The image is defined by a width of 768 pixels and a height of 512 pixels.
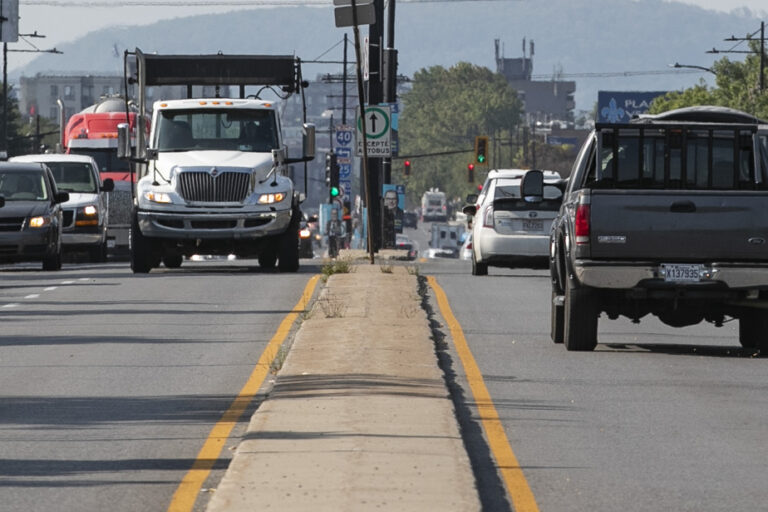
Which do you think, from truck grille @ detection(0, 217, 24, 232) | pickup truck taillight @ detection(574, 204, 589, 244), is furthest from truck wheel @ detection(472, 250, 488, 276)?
pickup truck taillight @ detection(574, 204, 589, 244)

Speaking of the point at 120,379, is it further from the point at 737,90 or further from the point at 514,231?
the point at 737,90

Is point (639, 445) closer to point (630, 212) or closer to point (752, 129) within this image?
point (630, 212)

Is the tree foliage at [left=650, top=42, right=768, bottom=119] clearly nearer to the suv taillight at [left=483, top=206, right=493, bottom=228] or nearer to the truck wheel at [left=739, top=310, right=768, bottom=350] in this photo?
the suv taillight at [left=483, top=206, right=493, bottom=228]

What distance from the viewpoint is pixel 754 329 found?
61.4 ft

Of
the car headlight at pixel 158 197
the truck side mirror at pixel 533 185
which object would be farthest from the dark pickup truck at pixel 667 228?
the car headlight at pixel 158 197

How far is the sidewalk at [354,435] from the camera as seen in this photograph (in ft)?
31.9

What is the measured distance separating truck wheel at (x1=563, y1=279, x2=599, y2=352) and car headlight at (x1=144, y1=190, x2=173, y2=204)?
13704mm

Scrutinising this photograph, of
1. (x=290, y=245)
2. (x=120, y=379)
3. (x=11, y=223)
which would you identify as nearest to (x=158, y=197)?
(x=290, y=245)

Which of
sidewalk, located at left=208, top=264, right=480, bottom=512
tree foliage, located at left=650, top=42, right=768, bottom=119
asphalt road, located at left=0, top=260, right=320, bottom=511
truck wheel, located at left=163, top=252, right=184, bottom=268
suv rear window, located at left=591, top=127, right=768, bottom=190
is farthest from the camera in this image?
tree foliage, located at left=650, top=42, right=768, bottom=119

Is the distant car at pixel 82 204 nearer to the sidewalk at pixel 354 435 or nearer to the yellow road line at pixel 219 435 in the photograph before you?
the yellow road line at pixel 219 435

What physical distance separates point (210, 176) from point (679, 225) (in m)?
14.1

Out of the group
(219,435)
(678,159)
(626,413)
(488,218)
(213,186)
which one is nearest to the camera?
(219,435)

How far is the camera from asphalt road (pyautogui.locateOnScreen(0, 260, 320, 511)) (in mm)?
10570

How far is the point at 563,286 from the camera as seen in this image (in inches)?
754
